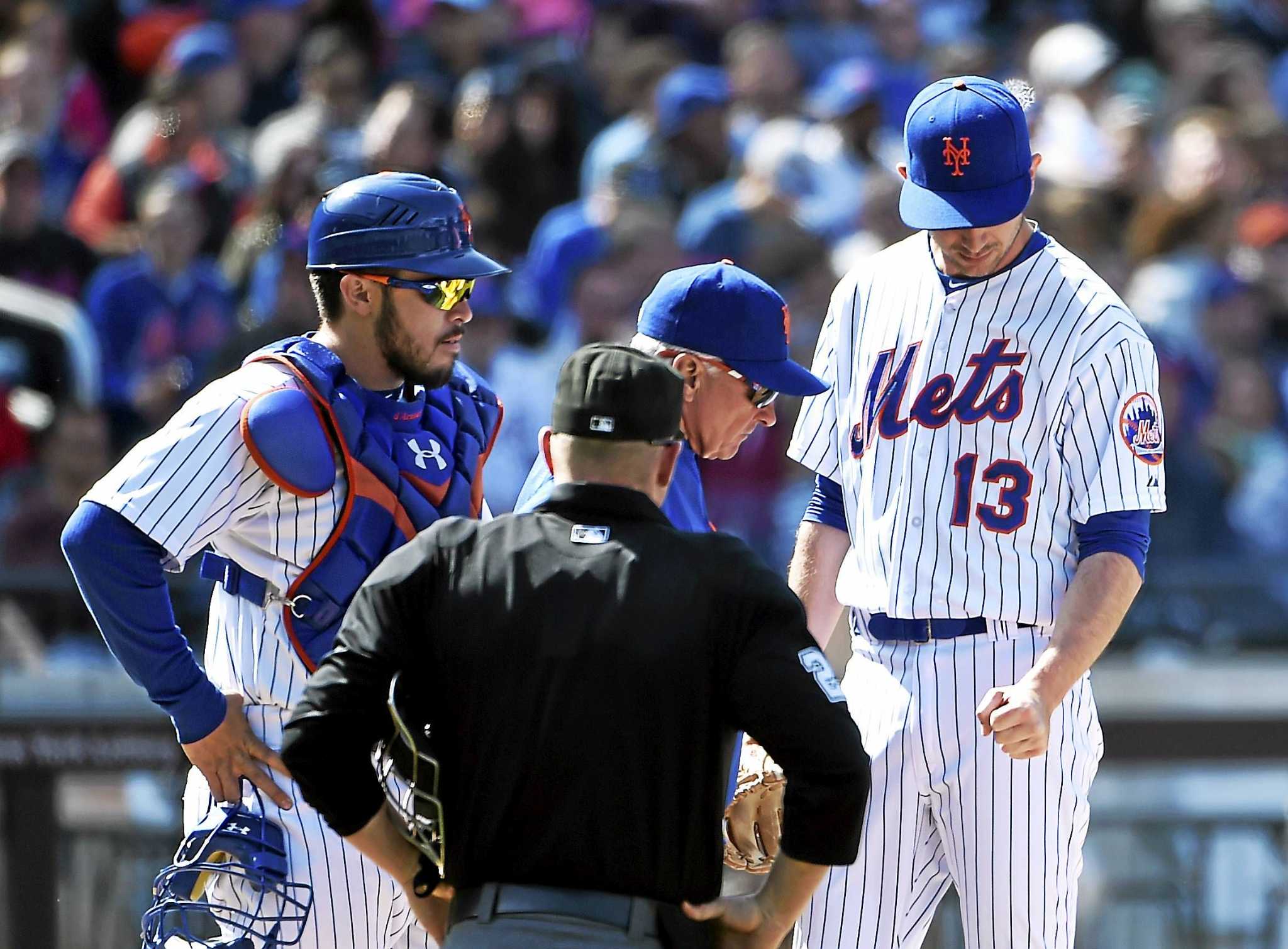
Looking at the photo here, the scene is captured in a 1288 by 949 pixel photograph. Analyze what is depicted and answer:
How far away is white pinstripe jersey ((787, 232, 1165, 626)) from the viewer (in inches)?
139

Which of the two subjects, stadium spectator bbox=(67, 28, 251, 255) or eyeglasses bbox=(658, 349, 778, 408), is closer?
eyeglasses bbox=(658, 349, 778, 408)

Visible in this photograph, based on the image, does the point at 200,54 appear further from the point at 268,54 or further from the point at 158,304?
the point at 158,304

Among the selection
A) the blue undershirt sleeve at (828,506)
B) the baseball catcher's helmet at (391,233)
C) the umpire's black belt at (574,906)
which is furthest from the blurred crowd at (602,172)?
the umpire's black belt at (574,906)

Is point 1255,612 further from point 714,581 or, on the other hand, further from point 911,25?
point 714,581

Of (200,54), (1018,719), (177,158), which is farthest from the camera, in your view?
(200,54)

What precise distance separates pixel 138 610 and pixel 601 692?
43.3 inches

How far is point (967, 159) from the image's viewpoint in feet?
11.5

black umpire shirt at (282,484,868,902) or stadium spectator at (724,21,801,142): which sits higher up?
stadium spectator at (724,21,801,142)

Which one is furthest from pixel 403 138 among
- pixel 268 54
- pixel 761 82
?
pixel 761 82

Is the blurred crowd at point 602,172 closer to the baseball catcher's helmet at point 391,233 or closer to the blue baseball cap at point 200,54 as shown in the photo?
the blue baseball cap at point 200,54

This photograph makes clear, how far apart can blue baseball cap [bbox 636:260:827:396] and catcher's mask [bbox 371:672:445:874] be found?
0.96m

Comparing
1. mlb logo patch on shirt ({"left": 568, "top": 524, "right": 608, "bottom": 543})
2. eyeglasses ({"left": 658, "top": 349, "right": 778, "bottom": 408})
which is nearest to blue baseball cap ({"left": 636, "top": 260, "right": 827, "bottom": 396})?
eyeglasses ({"left": 658, "top": 349, "right": 778, "bottom": 408})

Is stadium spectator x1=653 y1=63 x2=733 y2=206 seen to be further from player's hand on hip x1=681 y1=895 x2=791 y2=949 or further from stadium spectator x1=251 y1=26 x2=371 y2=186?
player's hand on hip x1=681 y1=895 x2=791 y2=949

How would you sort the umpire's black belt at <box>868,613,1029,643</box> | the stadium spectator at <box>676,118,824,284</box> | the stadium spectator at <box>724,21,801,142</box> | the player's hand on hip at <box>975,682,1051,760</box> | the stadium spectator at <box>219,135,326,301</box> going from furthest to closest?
the stadium spectator at <box>724,21,801,142</box> < the stadium spectator at <box>676,118,824,284</box> < the stadium spectator at <box>219,135,326,301</box> < the umpire's black belt at <box>868,613,1029,643</box> < the player's hand on hip at <box>975,682,1051,760</box>
